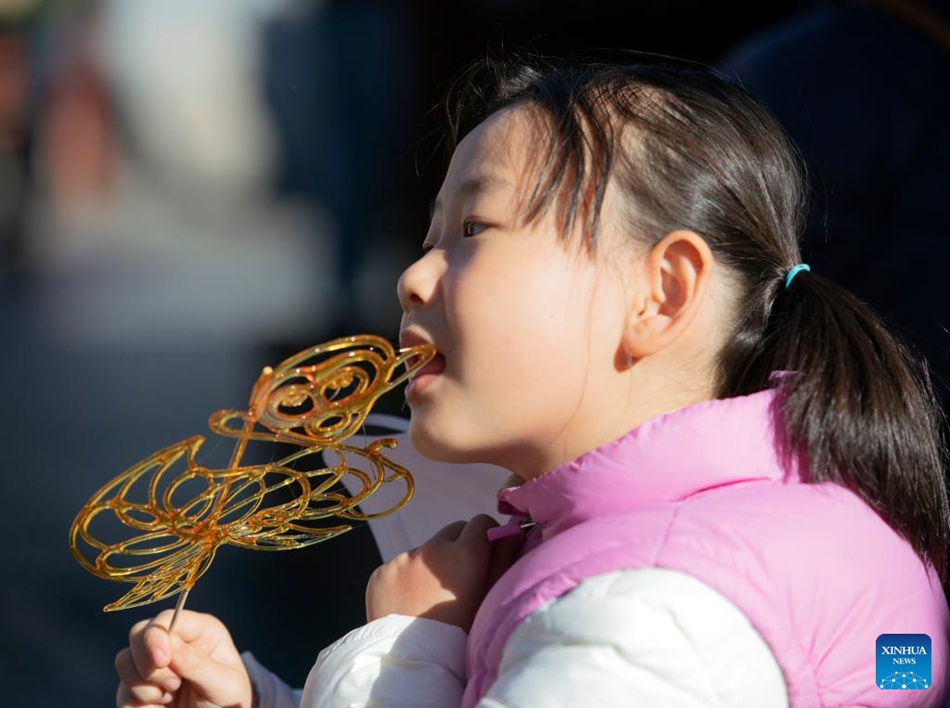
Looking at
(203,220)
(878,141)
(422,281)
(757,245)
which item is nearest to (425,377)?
(422,281)

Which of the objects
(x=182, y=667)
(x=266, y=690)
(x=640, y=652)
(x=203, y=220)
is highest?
(x=640, y=652)

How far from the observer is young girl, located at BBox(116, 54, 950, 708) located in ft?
3.87

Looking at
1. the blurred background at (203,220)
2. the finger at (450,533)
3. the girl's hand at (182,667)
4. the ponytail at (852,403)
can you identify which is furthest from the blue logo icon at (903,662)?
Result: the blurred background at (203,220)

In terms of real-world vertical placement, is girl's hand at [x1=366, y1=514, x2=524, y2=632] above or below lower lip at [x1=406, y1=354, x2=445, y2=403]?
below

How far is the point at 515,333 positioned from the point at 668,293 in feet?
0.55

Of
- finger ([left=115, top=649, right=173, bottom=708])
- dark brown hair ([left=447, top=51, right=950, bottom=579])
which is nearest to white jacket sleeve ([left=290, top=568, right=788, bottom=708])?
dark brown hair ([left=447, top=51, right=950, bottom=579])

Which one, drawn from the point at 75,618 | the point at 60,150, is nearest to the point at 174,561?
the point at 75,618

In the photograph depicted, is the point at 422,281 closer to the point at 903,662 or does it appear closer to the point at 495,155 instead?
the point at 495,155

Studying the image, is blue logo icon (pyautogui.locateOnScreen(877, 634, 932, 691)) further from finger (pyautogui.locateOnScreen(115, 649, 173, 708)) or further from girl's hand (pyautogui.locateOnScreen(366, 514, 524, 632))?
finger (pyautogui.locateOnScreen(115, 649, 173, 708))

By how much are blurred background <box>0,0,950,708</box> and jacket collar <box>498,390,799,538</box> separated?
2.27 feet

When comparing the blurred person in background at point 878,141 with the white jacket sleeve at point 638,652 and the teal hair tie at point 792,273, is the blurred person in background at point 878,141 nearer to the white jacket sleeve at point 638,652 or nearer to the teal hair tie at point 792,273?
the teal hair tie at point 792,273

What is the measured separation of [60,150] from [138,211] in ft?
2.59

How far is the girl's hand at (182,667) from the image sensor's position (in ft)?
4.71

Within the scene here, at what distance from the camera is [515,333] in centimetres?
134
